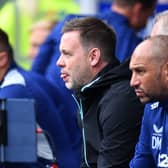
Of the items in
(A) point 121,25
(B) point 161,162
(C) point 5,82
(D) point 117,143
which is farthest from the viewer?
(A) point 121,25

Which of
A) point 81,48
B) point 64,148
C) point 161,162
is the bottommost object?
point 64,148

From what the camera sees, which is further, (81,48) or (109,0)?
(109,0)

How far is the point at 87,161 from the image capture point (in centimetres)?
612

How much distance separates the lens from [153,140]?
5.49m

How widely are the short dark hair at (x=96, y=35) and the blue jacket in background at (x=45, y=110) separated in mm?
735

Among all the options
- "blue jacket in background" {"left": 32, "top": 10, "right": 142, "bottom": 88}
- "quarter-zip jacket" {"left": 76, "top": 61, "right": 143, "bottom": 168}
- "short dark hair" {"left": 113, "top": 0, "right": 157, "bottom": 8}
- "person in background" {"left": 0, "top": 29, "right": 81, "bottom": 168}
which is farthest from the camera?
"short dark hair" {"left": 113, "top": 0, "right": 157, "bottom": 8}

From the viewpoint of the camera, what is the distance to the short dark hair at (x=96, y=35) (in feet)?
20.7

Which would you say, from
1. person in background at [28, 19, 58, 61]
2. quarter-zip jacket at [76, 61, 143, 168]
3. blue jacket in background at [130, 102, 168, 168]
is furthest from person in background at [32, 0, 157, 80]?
blue jacket in background at [130, 102, 168, 168]

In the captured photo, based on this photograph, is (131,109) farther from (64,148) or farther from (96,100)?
(64,148)

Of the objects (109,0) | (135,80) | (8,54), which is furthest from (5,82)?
(109,0)

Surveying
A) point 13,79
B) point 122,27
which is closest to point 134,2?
point 122,27

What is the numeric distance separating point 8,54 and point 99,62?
3.94 ft

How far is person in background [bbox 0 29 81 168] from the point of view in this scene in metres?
6.89

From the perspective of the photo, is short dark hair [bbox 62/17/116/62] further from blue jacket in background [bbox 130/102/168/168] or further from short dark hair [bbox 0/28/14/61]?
short dark hair [bbox 0/28/14/61]
